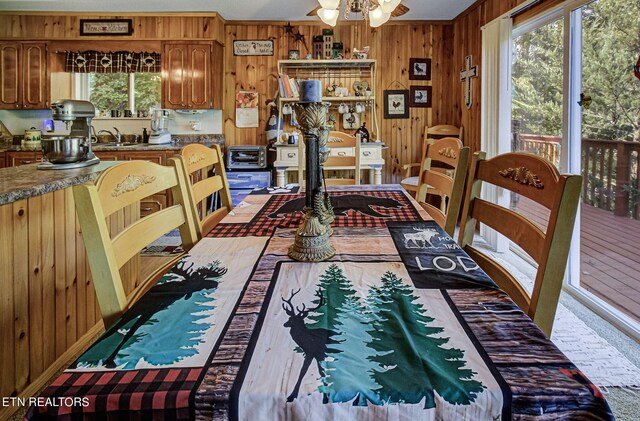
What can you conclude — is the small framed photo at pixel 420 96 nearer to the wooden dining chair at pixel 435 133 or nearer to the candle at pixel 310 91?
the wooden dining chair at pixel 435 133

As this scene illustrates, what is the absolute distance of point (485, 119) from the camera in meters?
3.83

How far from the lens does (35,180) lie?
5.99 ft

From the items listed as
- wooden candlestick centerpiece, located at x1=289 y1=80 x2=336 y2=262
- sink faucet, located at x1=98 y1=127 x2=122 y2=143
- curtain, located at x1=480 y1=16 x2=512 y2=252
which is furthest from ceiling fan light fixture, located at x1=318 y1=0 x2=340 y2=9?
sink faucet, located at x1=98 y1=127 x2=122 y2=143

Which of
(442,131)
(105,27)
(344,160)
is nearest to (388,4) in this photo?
(344,160)

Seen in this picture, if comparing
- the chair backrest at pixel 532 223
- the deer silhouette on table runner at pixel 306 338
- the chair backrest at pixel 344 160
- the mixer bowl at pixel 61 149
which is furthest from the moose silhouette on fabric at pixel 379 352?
the mixer bowl at pixel 61 149

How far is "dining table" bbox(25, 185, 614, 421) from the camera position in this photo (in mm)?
512

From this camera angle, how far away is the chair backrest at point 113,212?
820 mm

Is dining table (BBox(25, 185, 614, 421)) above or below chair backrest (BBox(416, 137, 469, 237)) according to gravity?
below

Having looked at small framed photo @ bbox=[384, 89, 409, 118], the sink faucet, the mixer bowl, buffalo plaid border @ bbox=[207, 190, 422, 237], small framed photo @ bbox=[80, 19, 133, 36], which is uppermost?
small framed photo @ bbox=[80, 19, 133, 36]

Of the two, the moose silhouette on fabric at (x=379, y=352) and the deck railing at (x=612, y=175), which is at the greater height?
the deck railing at (x=612, y=175)

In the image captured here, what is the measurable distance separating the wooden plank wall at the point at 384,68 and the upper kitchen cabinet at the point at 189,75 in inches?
13.9

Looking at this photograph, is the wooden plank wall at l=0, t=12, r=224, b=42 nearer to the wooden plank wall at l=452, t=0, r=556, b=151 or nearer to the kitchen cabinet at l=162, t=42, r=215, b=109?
the kitchen cabinet at l=162, t=42, r=215, b=109

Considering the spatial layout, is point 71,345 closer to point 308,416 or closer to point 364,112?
point 308,416

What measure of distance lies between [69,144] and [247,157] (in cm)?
255
